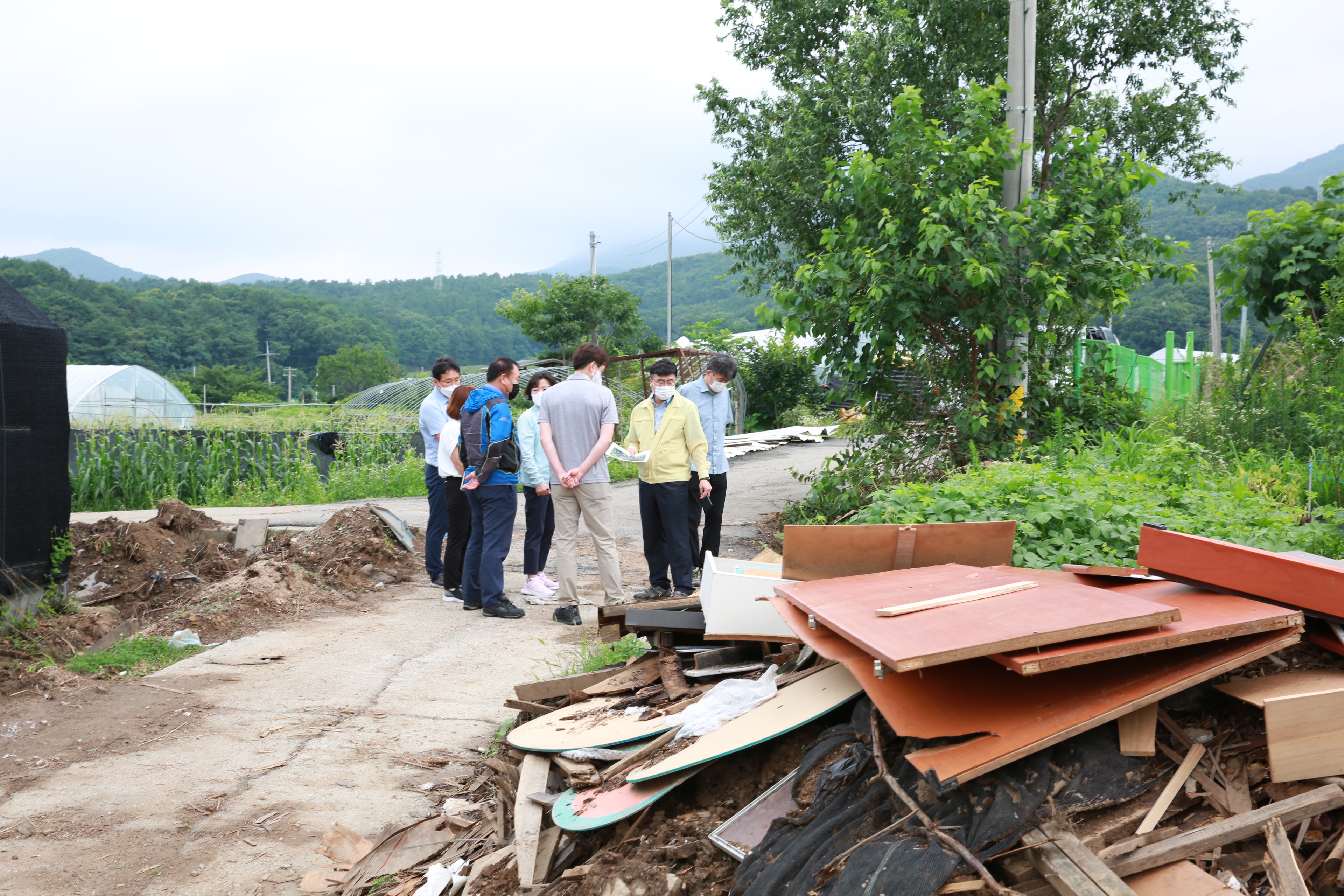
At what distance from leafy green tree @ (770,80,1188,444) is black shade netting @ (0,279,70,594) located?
5.78 metres

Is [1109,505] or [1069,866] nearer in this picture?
[1069,866]

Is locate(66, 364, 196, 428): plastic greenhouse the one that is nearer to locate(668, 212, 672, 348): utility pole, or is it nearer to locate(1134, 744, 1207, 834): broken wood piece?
locate(668, 212, 672, 348): utility pole

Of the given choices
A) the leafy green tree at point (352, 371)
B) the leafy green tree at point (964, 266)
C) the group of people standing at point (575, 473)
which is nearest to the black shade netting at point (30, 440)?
the group of people standing at point (575, 473)

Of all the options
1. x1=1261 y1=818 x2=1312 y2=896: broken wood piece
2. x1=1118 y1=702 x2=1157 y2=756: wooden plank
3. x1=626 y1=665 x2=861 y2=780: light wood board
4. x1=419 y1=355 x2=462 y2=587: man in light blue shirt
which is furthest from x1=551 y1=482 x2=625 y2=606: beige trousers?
x1=1261 y1=818 x2=1312 y2=896: broken wood piece

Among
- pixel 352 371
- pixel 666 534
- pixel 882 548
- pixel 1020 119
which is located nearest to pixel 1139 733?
pixel 882 548

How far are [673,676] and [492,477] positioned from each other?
110 inches

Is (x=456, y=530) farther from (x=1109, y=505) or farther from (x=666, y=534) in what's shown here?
(x=1109, y=505)

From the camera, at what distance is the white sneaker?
7039 millimetres

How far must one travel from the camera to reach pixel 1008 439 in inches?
297

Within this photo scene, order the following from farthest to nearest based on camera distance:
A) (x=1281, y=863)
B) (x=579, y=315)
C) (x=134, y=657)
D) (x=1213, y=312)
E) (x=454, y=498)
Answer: (x=1213, y=312), (x=579, y=315), (x=454, y=498), (x=134, y=657), (x=1281, y=863)

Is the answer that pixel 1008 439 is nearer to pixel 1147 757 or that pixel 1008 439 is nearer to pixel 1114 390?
pixel 1114 390

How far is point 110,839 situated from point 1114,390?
8173 millimetres

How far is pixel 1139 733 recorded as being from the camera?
2393 mm

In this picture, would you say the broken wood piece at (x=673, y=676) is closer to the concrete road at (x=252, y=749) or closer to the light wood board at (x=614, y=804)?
the light wood board at (x=614, y=804)
